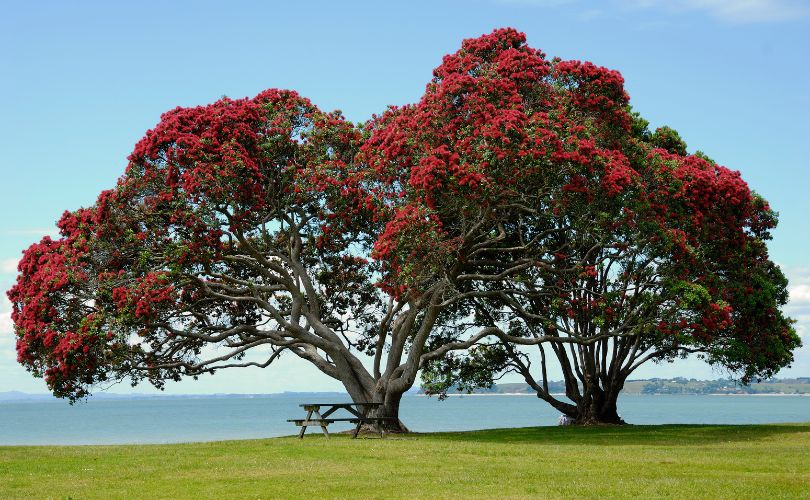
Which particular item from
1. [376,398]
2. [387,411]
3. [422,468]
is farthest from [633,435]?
[422,468]

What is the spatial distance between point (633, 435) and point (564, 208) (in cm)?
792

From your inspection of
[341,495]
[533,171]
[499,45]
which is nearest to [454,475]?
[341,495]

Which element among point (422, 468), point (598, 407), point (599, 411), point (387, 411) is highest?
point (387, 411)

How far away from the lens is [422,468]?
1844 cm

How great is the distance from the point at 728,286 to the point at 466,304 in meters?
9.82

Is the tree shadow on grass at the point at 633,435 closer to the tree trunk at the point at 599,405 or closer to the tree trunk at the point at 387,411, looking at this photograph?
the tree trunk at the point at 387,411

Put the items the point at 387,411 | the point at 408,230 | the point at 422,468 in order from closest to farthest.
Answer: the point at 422,468
the point at 408,230
the point at 387,411

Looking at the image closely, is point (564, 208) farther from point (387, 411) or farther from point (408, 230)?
point (387, 411)

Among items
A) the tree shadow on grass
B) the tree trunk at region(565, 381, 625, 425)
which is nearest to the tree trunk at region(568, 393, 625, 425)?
the tree trunk at region(565, 381, 625, 425)

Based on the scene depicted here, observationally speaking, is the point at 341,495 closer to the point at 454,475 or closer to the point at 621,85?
the point at 454,475

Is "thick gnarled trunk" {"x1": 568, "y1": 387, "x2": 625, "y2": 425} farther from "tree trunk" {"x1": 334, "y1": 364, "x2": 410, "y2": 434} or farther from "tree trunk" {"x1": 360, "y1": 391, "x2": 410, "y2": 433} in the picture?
"tree trunk" {"x1": 360, "y1": 391, "x2": 410, "y2": 433}

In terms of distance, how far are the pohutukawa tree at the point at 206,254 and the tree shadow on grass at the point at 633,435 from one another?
3891mm

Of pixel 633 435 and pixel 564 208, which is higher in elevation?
pixel 564 208

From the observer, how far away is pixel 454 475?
56.7ft
